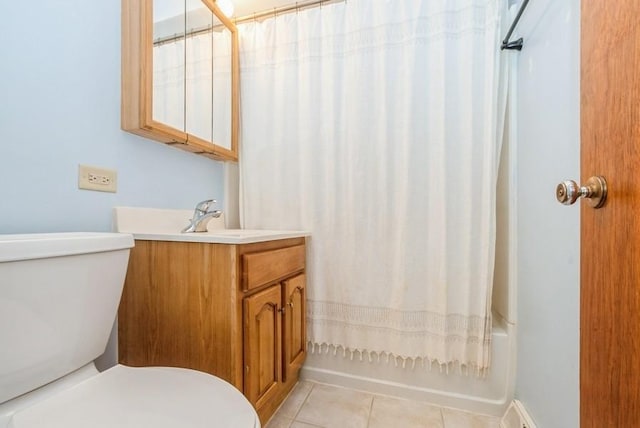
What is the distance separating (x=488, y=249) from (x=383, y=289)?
516 millimetres

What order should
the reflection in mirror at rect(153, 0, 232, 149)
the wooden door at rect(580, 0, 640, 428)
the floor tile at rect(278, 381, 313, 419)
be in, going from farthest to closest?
the floor tile at rect(278, 381, 313, 419) < the reflection in mirror at rect(153, 0, 232, 149) < the wooden door at rect(580, 0, 640, 428)

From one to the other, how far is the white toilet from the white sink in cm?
19

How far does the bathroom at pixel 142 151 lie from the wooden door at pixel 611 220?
351mm

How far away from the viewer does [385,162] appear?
1368 mm

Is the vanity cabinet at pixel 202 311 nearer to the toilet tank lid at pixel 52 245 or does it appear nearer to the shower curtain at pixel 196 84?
the toilet tank lid at pixel 52 245

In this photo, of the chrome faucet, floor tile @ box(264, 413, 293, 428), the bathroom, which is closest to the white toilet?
the bathroom

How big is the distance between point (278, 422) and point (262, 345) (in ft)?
1.42

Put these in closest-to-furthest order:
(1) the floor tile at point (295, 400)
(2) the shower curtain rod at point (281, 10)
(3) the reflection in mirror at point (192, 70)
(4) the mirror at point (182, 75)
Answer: (4) the mirror at point (182, 75), (3) the reflection in mirror at point (192, 70), (1) the floor tile at point (295, 400), (2) the shower curtain rod at point (281, 10)

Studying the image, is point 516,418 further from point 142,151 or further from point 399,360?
point 142,151

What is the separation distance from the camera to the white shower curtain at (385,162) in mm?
1264

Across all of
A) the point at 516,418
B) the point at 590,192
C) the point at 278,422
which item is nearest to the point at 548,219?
the point at 590,192

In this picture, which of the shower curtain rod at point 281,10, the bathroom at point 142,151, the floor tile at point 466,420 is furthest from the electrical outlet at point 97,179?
the floor tile at point 466,420

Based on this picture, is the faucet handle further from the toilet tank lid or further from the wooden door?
the wooden door

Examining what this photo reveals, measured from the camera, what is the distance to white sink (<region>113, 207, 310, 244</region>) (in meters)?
0.95
